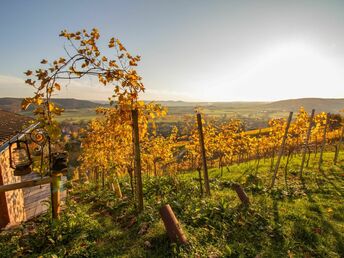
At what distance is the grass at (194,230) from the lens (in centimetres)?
486

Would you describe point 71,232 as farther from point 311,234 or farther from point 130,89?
point 311,234

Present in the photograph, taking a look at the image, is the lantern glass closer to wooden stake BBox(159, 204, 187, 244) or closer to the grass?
the grass

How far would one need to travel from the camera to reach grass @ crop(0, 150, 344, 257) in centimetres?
486

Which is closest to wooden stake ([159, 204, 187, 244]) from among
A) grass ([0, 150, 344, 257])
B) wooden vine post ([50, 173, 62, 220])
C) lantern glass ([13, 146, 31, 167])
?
grass ([0, 150, 344, 257])

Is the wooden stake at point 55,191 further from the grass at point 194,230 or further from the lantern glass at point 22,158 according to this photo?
the lantern glass at point 22,158

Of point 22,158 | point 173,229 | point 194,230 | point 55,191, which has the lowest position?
point 194,230

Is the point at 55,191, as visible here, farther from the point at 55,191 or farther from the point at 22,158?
the point at 22,158

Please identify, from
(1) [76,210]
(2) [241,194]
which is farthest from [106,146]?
(2) [241,194]

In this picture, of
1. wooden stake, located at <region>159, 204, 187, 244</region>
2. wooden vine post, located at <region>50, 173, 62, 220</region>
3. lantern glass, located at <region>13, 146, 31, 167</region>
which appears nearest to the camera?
lantern glass, located at <region>13, 146, 31, 167</region>

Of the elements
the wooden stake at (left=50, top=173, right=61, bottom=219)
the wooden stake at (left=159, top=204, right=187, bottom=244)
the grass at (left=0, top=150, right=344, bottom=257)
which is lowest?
the grass at (left=0, top=150, right=344, bottom=257)

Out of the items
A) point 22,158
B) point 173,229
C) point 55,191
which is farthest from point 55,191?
point 22,158

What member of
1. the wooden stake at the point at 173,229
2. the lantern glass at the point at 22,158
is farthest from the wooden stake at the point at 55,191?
the wooden stake at the point at 173,229

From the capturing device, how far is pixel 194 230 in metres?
5.62

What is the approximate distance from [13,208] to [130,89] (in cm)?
687
